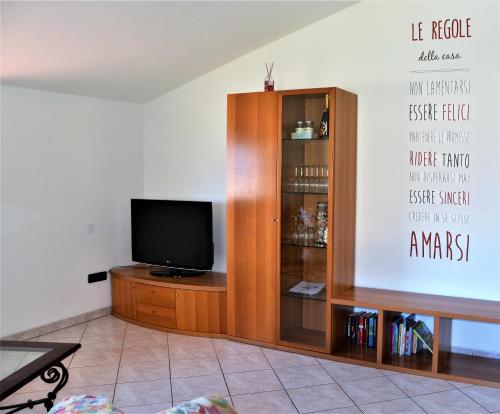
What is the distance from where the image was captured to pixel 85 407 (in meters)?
1.85

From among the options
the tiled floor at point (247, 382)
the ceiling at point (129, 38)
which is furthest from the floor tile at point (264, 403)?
the ceiling at point (129, 38)

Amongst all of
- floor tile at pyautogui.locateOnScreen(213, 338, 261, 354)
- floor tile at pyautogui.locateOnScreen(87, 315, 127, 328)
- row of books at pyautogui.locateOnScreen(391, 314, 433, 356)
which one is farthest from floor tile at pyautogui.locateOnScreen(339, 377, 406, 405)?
floor tile at pyautogui.locateOnScreen(87, 315, 127, 328)

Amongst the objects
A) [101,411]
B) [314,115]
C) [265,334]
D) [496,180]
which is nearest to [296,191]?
[314,115]

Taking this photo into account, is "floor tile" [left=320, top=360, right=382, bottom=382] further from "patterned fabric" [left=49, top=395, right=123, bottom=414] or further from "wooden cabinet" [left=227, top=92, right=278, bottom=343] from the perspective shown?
"patterned fabric" [left=49, top=395, right=123, bottom=414]

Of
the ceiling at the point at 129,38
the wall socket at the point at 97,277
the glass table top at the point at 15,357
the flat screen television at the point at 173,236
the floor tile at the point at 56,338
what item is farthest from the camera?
the wall socket at the point at 97,277

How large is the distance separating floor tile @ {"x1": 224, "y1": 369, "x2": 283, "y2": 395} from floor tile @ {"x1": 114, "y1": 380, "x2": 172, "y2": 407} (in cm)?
40

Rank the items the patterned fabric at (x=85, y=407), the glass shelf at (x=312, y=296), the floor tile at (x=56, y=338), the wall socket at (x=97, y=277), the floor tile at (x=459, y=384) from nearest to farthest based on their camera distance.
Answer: the patterned fabric at (x=85, y=407) < the floor tile at (x=459, y=384) < the glass shelf at (x=312, y=296) < the floor tile at (x=56, y=338) < the wall socket at (x=97, y=277)

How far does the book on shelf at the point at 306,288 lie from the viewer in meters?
4.00

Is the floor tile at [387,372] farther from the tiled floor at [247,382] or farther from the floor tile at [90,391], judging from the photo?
the floor tile at [90,391]

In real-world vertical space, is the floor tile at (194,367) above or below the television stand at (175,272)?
below

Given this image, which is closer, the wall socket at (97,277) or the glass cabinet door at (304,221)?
the glass cabinet door at (304,221)

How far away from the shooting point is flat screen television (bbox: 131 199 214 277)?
4594 millimetres

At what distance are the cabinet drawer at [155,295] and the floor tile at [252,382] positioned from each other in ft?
3.50

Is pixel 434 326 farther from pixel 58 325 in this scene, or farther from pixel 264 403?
pixel 58 325
